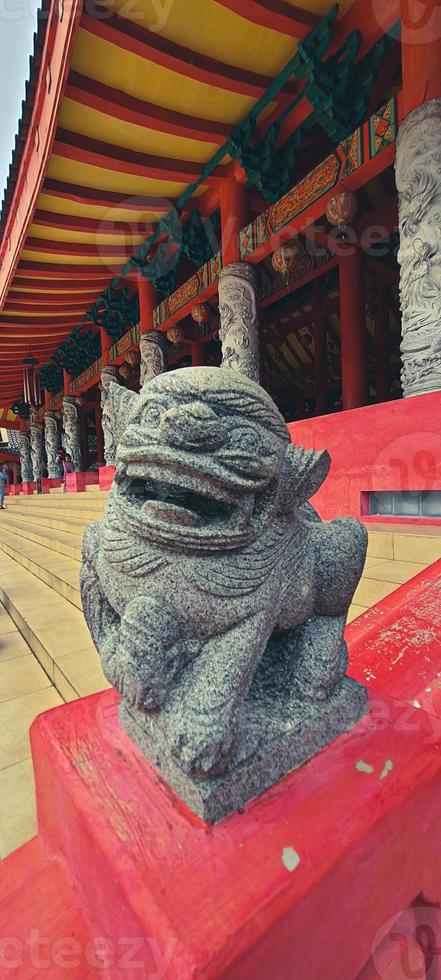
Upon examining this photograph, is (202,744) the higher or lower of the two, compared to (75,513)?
higher

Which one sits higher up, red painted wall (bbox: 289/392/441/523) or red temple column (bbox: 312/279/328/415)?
red temple column (bbox: 312/279/328/415)

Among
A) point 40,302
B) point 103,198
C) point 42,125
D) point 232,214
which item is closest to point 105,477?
point 40,302

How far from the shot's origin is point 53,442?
1392cm

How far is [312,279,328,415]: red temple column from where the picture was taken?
8.29m

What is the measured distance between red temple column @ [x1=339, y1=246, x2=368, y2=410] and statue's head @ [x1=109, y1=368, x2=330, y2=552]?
5.00 meters

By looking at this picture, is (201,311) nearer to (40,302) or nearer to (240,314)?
(240,314)

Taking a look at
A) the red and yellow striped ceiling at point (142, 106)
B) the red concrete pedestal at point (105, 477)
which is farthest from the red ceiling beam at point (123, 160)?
the red concrete pedestal at point (105, 477)

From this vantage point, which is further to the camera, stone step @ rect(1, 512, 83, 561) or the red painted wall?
stone step @ rect(1, 512, 83, 561)

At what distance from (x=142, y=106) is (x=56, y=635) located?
4.30 meters

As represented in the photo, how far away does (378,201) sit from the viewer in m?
6.38

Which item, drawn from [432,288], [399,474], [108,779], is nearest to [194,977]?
[108,779]

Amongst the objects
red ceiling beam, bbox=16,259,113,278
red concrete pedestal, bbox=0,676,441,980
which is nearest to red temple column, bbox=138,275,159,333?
red ceiling beam, bbox=16,259,113,278

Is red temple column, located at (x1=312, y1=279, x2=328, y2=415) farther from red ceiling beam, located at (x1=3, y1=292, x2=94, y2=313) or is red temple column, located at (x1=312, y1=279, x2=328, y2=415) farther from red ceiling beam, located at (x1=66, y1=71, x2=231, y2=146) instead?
red ceiling beam, located at (x1=66, y1=71, x2=231, y2=146)

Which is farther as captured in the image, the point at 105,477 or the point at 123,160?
the point at 105,477
